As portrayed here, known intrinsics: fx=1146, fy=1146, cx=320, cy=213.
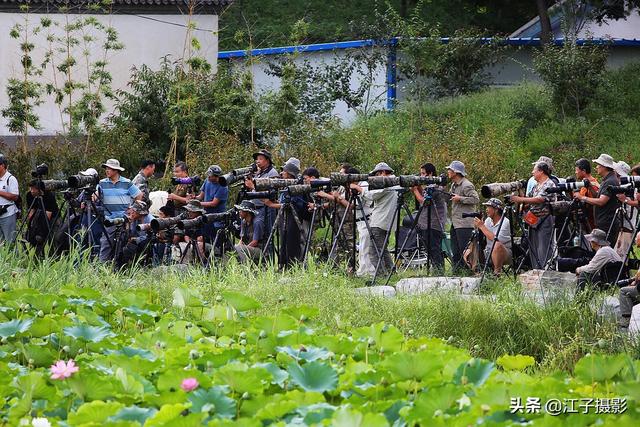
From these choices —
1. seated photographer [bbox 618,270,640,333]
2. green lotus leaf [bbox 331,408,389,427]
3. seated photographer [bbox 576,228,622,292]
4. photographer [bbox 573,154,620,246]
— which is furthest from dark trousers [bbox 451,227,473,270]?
green lotus leaf [bbox 331,408,389,427]

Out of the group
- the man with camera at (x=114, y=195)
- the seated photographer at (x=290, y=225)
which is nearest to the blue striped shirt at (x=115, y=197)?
the man with camera at (x=114, y=195)

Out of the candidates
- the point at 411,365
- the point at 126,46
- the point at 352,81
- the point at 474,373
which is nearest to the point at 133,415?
the point at 411,365

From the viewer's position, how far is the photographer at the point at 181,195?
47.2 feet

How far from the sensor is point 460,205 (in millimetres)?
13000

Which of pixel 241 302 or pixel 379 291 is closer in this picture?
pixel 241 302

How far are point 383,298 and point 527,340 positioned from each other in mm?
1324

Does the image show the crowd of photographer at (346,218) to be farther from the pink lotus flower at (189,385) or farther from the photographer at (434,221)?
the pink lotus flower at (189,385)

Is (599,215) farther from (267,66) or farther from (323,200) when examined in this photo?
(267,66)

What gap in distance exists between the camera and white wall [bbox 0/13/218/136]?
2648 cm

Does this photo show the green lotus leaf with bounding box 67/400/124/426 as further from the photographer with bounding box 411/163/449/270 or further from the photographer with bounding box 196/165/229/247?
the photographer with bounding box 196/165/229/247

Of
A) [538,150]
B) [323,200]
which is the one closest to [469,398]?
[323,200]

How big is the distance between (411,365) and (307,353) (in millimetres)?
734

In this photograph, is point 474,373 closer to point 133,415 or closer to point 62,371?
point 133,415

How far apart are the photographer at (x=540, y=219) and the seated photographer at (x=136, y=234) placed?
425 cm
